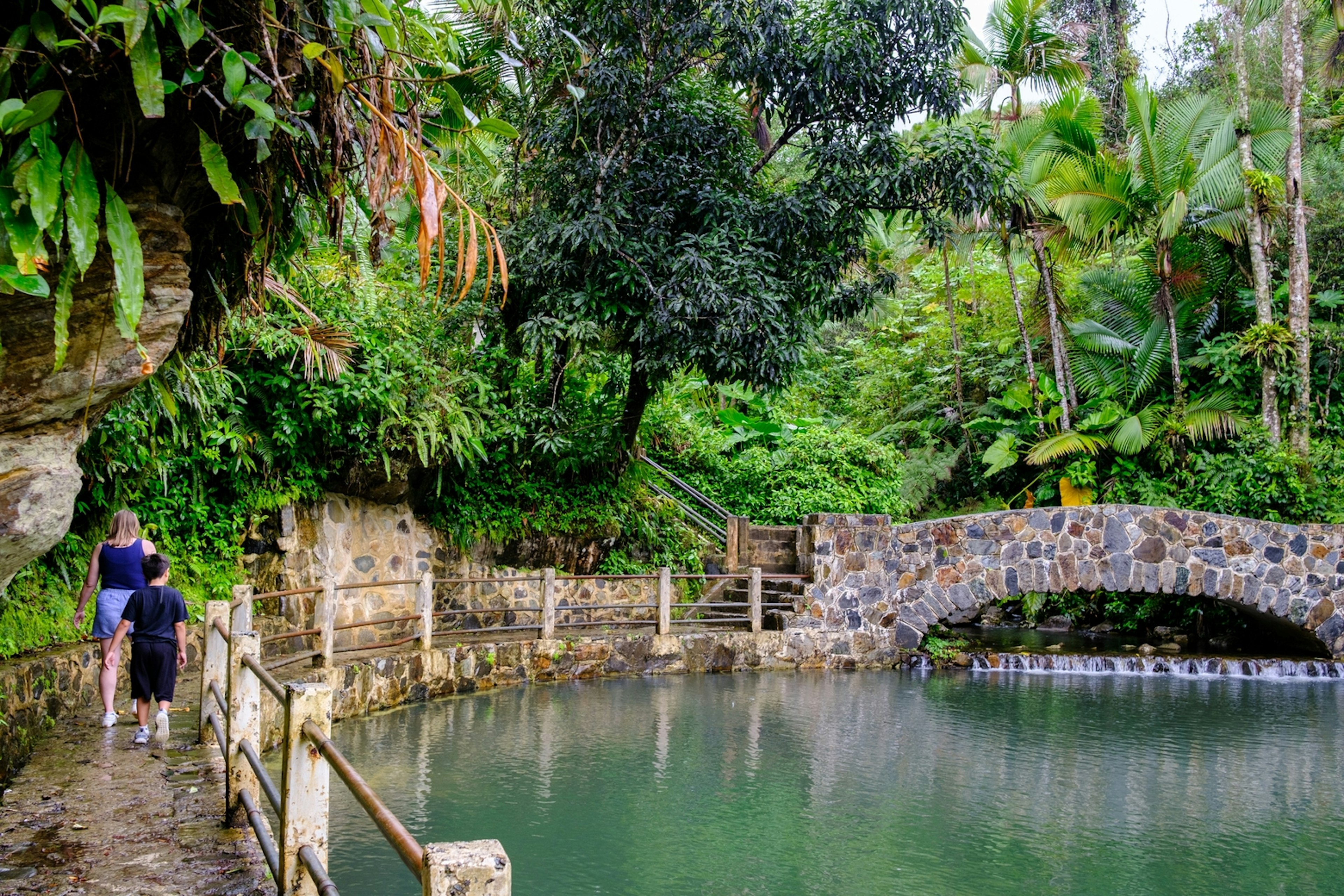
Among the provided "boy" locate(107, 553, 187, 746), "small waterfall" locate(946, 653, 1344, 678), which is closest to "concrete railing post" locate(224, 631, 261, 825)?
"boy" locate(107, 553, 187, 746)

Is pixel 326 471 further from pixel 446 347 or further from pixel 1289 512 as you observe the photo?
pixel 1289 512

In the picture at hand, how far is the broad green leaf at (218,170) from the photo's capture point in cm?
349

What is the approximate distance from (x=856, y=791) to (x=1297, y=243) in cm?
1209

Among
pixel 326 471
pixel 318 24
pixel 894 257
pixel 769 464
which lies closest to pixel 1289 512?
pixel 769 464

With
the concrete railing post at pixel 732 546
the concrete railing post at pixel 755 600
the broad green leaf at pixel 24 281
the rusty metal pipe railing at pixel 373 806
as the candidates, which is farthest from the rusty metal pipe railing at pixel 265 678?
the concrete railing post at pixel 732 546

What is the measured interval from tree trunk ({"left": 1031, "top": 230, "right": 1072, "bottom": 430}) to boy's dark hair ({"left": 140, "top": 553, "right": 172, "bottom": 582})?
1429 centimetres

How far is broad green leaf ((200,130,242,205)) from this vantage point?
3492 millimetres

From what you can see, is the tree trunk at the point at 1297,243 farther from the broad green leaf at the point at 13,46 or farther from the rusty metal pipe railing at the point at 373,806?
the broad green leaf at the point at 13,46

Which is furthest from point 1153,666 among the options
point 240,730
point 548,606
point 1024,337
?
point 240,730

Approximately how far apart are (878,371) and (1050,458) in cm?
518

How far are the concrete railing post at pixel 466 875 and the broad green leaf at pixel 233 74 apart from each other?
7.98 ft

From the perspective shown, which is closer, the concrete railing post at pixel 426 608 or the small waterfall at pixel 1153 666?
the concrete railing post at pixel 426 608

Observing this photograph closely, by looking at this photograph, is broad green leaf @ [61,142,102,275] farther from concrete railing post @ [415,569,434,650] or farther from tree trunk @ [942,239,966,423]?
tree trunk @ [942,239,966,423]

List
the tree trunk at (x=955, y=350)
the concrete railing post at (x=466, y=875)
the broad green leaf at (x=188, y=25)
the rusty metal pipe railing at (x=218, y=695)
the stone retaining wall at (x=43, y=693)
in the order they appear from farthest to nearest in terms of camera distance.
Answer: the tree trunk at (x=955, y=350)
the stone retaining wall at (x=43, y=693)
the rusty metal pipe railing at (x=218, y=695)
the broad green leaf at (x=188, y=25)
the concrete railing post at (x=466, y=875)
